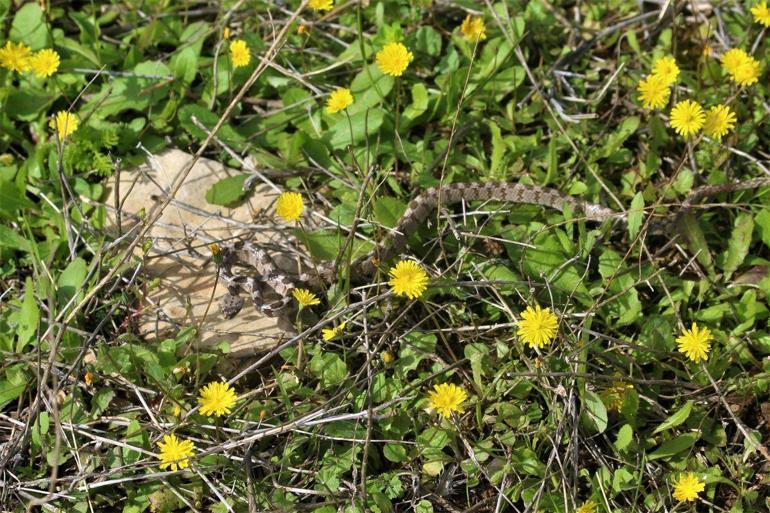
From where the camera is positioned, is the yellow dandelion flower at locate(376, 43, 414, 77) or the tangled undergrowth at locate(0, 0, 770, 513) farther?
the yellow dandelion flower at locate(376, 43, 414, 77)

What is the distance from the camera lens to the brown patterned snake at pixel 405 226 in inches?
238

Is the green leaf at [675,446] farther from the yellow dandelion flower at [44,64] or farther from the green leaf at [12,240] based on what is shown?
the yellow dandelion flower at [44,64]

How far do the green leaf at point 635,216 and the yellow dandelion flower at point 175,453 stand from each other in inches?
136

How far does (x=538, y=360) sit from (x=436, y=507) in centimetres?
114

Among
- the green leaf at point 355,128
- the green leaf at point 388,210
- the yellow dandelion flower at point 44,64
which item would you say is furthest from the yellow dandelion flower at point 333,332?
the yellow dandelion flower at point 44,64

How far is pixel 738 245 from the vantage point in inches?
245

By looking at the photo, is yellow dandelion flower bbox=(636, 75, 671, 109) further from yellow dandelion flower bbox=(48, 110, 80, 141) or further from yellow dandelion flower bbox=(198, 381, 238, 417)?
yellow dandelion flower bbox=(48, 110, 80, 141)

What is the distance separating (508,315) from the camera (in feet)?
19.2

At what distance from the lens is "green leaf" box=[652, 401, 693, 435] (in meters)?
5.27

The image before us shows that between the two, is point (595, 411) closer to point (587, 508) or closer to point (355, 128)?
point (587, 508)

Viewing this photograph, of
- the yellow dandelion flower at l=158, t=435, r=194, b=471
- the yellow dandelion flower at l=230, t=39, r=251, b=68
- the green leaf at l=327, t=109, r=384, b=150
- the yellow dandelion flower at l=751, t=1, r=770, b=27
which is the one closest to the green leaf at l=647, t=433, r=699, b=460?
the yellow dandelion flower at l=158, t=435, r=194, b=471

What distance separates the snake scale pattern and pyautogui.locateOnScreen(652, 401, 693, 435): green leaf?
1377 mm

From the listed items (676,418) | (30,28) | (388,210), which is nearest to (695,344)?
(676,418)

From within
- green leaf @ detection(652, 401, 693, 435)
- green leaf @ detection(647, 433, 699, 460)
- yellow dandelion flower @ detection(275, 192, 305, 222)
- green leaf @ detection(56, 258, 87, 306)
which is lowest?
green leaf @ detection(647, 433, 699, 460)
